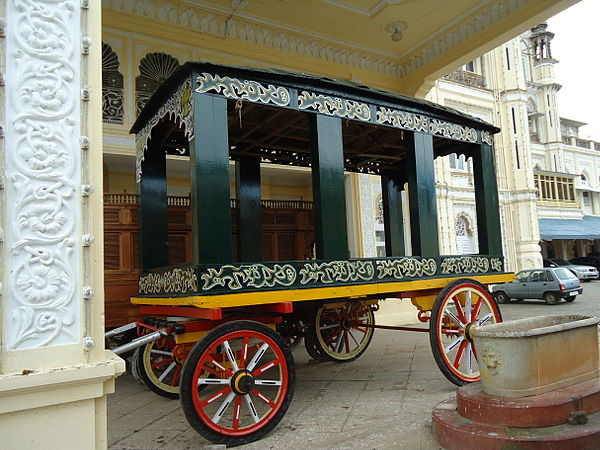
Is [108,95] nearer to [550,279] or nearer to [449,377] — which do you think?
[449,377]

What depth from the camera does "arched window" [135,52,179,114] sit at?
7.29 meters

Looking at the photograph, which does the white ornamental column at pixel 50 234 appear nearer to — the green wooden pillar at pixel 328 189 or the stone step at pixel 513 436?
the green wooden pillar at pixel 328 189

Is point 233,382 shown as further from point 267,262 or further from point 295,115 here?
point 295,115

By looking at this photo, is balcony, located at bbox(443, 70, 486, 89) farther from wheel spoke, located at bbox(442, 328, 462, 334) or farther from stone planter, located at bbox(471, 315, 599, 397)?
stone planter, located at bbox(471, 315, 599, 397)

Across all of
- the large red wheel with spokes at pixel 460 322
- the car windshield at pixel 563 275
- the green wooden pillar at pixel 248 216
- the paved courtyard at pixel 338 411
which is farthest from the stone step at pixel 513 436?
the car windshield at pixel 563 275

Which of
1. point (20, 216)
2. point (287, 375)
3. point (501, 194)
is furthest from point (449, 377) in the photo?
point (501, 194)

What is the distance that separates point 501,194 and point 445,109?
15.8 m

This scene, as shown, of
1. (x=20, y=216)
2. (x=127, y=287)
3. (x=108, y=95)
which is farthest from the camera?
(x=108, y=95)

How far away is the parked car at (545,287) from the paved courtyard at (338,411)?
34.6 ft

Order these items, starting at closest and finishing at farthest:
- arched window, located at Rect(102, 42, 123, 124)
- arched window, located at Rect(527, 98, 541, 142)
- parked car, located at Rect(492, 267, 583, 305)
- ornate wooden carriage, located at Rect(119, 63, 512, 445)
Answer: ornate wooden carriage, located at Rect(119, 63, 512, 445)
arched window, located at Rect(102, 42, 123, 124)
parked car, located at Rect(492, 267, 583, 305)
arched window, located at Rect(527, 98, 541, 142)

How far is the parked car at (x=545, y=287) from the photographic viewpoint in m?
15.6

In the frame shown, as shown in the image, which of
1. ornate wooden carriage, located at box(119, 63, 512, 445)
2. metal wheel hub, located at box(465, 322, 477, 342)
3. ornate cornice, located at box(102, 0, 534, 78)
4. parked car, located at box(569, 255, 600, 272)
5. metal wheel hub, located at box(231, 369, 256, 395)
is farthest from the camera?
parked car, located at box(569, 255, 600, 272)

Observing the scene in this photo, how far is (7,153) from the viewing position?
2713 mm

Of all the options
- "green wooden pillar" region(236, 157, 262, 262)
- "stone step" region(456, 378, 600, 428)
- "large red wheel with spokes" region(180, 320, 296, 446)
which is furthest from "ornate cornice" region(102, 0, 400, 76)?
"stone step" region(456, 378, 600, 428)
